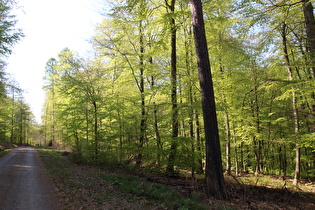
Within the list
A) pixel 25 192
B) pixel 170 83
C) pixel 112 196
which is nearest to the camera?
pixel 112 196

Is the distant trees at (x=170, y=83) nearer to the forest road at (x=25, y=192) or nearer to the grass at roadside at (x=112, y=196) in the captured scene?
the grass at roadside at (x=112, y=196)

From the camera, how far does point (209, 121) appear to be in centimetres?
646

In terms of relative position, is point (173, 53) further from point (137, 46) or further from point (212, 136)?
point (212, 136)

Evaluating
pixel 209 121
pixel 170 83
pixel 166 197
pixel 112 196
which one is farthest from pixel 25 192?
pixel 170 83

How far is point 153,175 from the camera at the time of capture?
35.2 ft

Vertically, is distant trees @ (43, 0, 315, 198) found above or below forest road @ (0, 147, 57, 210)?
above

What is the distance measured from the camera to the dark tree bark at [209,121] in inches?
246

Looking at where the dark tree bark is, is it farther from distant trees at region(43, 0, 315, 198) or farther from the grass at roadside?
distant trees at region(43, 0, 315, 198)

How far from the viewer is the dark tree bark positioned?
6.25m

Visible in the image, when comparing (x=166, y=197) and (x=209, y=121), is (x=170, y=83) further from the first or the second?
(x=166, y=197)

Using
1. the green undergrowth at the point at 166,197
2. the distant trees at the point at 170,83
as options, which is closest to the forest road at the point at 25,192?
the green undergrowth at the point at 166,197

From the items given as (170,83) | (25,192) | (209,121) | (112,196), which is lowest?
(112,196)

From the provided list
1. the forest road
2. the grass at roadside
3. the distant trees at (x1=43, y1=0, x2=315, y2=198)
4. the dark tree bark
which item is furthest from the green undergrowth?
the distant trees at (x1=43, y1=0, x2=315, y2=198)

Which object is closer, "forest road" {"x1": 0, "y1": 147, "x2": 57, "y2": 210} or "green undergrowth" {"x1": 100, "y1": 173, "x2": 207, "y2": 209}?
"forest road" {"x1": 0, "y1": 147, "x2": 57, "y2": 210}
